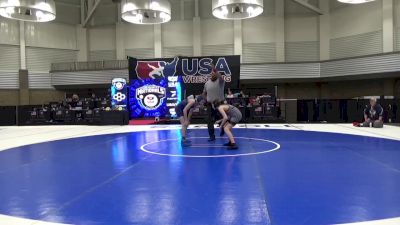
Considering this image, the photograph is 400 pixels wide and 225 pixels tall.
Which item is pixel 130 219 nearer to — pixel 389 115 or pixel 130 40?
pixel 389 115

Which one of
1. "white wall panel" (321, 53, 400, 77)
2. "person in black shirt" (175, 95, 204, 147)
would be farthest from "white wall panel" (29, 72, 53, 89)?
"person in black shirt" (175, 95, 204, 147)

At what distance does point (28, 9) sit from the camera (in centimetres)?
1354

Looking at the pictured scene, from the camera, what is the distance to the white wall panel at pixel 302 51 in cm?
2266

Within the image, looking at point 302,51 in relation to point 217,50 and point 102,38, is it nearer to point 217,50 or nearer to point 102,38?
point 217,50

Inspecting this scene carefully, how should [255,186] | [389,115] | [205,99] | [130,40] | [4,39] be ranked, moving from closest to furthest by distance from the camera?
[255,186]
[205,99]
[389,115]
[4,39]
[130,40]

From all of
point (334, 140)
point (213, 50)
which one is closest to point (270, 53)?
point (213, 50)

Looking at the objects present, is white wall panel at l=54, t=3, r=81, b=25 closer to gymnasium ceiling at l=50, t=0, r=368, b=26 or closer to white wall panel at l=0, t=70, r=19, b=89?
gymnasium ceiling at l=50, t=0, r=368, b=26

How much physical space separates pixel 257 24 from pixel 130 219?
21787 millimetres

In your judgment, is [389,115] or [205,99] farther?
[389,115]

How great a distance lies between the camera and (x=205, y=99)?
7859mm

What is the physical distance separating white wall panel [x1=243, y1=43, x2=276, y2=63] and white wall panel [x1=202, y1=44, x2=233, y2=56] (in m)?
1.18

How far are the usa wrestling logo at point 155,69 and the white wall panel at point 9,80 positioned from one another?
37.6 feet

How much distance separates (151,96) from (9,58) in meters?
13.1

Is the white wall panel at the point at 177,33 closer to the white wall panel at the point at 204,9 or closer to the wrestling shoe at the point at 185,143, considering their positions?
the white wall panel at the point at 204,9
